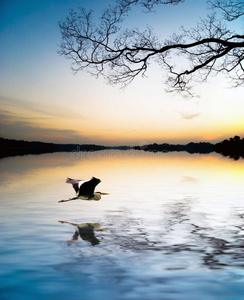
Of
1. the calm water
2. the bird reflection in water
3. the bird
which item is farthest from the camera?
the bird reflection in water

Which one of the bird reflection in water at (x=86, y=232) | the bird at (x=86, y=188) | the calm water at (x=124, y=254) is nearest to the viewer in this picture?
the bird at (x=86, y=188)

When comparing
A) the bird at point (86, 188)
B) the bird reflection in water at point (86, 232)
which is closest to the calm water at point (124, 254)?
the bird reflection in water at point (86, 232)

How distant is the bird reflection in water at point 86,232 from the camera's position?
7.89 metres

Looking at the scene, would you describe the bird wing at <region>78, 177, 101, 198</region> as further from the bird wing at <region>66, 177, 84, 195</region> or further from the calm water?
the calm water

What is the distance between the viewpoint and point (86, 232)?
29.3 ft

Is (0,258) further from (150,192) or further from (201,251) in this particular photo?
(150,192)

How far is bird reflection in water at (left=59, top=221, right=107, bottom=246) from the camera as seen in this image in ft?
25.9

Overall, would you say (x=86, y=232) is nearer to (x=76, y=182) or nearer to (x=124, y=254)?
(x=124, y=254)

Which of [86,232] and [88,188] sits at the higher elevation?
[88,188]

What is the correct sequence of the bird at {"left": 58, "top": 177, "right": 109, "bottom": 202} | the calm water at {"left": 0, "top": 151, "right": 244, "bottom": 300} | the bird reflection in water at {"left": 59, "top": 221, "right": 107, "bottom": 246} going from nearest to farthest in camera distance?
the bird at {"left": 58, "top": 177, "right": 109, "bottom": 202}
the calm water at {"left": 0, "top": 151, "right": 244, "bottom": 300}
the bird reflection in water at {"left": 59, "top": 221, "right": 107, "bottom": 246}

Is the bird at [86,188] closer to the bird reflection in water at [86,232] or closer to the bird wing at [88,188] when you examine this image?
the bird wing at [88,188]

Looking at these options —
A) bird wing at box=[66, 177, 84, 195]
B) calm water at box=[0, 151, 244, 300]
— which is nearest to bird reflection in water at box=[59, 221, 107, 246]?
calm water at box=[0, 151, 244, 300]

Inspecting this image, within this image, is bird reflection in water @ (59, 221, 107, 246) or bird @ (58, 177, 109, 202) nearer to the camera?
bird @ (58, 177, 109, 202)

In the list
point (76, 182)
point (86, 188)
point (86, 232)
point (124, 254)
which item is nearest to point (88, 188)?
point (86, 188)
